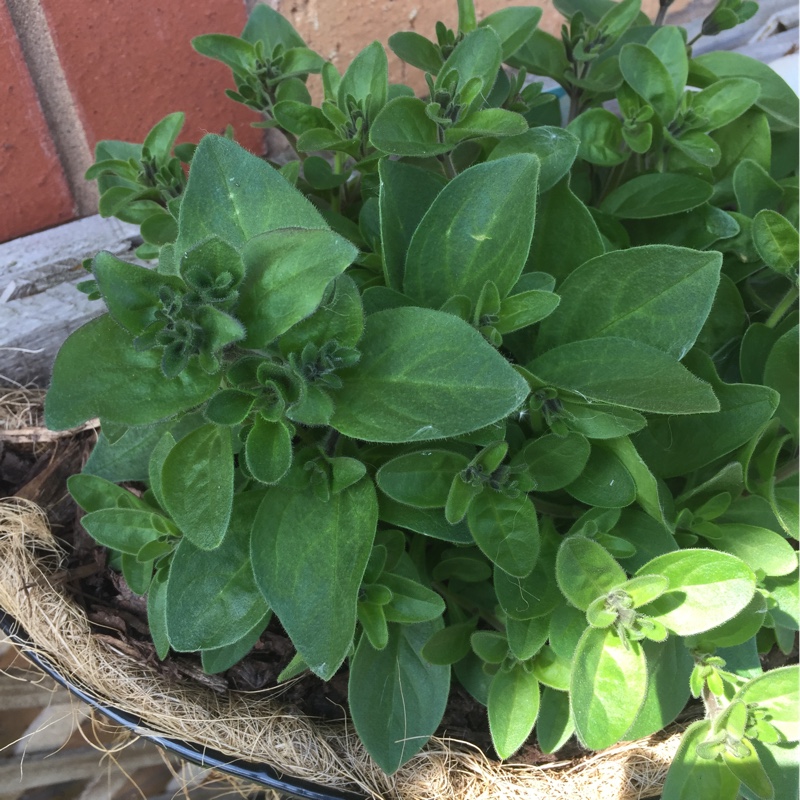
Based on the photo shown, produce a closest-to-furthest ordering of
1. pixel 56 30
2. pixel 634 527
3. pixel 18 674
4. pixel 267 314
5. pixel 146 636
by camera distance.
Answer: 1. pixel 267 314
2. pixel 634 527
3. pixel 146 636
4. pixel 56 30
5. pixel 18 674

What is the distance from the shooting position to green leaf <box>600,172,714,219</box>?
0.75 metres

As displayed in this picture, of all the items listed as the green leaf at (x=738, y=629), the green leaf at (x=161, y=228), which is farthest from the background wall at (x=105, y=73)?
the green leaf at (x=738, y=629)

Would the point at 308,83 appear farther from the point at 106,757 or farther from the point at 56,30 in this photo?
the point at 106,757

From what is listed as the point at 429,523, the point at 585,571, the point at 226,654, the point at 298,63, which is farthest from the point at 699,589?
the point at 298,63

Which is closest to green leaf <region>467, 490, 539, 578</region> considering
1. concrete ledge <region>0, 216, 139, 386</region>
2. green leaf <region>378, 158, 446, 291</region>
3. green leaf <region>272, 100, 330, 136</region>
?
green leaf <region>378, 158, 446, 291</region>

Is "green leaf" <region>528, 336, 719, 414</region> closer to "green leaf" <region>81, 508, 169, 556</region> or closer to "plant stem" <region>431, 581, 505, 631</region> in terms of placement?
"plant stem" <region>431, 581, 505, 631</region>

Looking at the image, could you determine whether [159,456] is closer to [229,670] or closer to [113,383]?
[113,383]

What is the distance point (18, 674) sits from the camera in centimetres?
111

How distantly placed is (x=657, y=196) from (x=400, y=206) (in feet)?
0.93

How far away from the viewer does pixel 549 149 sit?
0.69 m

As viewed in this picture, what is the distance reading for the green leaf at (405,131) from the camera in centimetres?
64

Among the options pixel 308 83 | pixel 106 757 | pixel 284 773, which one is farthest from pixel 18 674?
pixel 308 83

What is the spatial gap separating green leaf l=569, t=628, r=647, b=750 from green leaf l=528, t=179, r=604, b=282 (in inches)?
13.3

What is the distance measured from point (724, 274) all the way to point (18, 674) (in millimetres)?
1091
